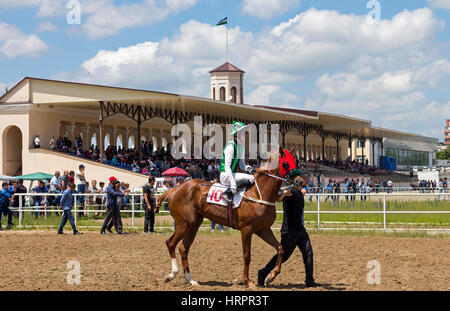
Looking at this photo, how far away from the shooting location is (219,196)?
31.6ft

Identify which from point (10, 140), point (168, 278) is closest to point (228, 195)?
point (168, 278)

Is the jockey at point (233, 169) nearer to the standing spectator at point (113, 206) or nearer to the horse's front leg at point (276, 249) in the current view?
the horse's front leg at point (276, 249)

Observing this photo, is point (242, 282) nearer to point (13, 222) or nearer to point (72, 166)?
point (13, 222)

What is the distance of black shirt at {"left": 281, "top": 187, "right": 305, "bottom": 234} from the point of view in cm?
953

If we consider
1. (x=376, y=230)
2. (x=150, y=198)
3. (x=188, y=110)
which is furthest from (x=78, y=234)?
(x=188, y=110)

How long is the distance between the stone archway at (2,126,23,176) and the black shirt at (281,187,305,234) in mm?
30223

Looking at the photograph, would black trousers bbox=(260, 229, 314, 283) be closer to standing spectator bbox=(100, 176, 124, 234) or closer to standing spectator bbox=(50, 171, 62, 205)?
standing spectator bbox=(100, 176, 124, 234)

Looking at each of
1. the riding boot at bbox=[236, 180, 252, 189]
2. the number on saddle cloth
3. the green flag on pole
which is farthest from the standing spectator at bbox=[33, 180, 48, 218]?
the green flag on pole

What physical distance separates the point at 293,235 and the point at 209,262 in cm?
295

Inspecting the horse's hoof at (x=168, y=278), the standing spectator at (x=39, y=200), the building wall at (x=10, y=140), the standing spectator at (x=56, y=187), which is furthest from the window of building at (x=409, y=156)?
the horse's hoof at (x=168, y=278)

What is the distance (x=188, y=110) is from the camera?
39969 millimetres

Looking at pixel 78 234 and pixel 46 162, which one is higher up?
pixel 46 162

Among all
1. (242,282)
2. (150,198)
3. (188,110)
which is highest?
(188,110)
